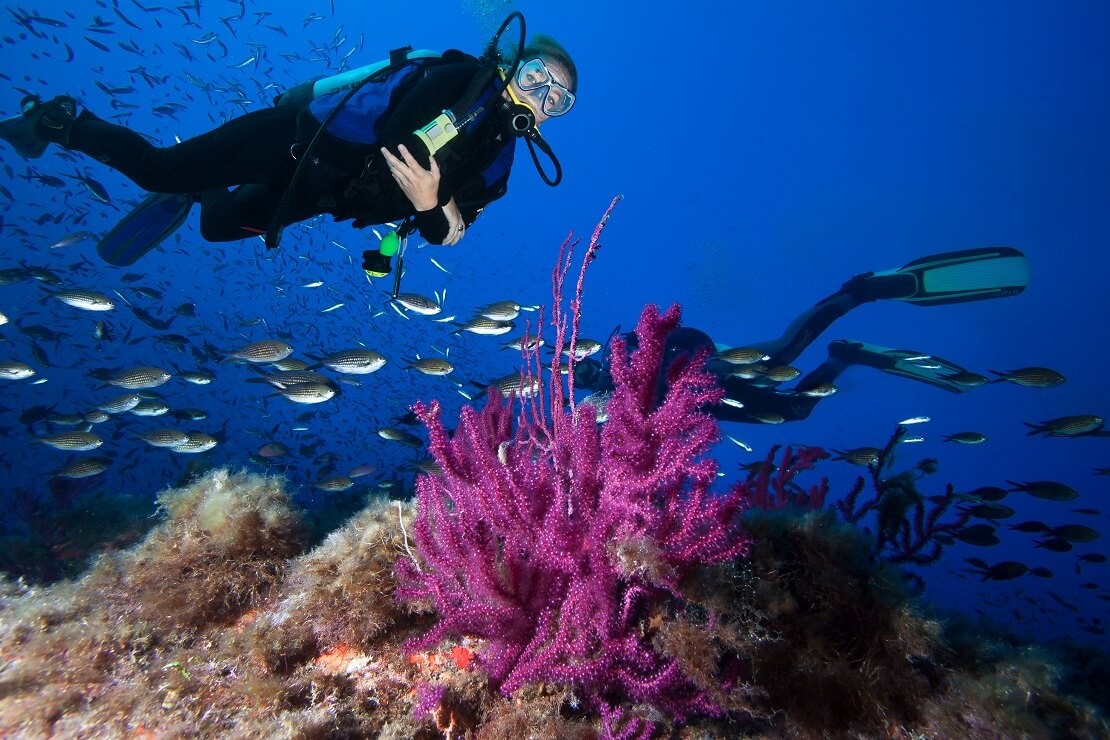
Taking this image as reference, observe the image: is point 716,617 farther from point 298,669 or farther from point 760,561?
point 298,669

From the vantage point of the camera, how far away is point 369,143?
4.28 metres

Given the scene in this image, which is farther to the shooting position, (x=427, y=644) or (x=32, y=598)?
(x=32, y=598)

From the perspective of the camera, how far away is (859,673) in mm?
1981

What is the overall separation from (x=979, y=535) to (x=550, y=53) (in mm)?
7492

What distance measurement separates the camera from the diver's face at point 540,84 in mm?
4020

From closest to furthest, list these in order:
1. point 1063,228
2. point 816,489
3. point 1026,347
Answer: point 816,489 < point 1063,228 < point 1026,347

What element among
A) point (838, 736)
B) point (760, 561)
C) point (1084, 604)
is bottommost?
point (1084, 604)

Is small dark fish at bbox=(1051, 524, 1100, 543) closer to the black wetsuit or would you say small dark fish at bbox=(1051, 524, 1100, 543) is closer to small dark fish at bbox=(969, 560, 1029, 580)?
small dark fish at bbox=(969, 560, 1029, 580)

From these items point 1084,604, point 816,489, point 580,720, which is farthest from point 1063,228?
point 580,720

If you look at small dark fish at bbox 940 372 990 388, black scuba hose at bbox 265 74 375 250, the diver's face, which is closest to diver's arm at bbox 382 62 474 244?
A: the diver's face

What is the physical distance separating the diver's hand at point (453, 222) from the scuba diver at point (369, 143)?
13 millimetres

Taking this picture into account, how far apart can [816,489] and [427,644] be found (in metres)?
4.46

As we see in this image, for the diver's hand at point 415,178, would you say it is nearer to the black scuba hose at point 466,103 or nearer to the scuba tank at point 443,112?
the scuba tank at point 443,112

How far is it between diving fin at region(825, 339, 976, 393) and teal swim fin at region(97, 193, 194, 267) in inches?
506
